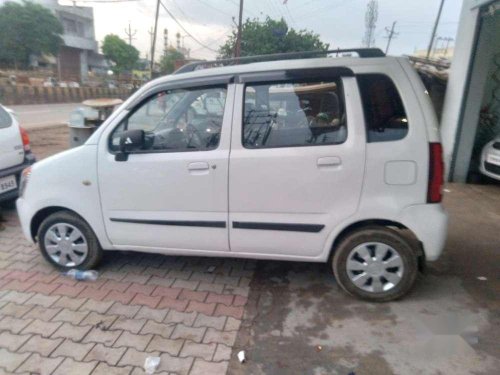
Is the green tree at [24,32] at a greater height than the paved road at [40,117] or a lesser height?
greater

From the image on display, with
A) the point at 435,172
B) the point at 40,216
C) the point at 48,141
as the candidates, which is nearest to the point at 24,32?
the point at 48,141

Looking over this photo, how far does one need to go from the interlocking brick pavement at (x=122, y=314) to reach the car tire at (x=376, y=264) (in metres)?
0.90

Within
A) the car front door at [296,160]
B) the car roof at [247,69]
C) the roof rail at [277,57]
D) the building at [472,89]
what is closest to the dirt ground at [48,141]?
the car roof at [247,69]

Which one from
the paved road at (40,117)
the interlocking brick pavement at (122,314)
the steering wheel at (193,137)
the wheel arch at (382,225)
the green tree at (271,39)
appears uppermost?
the green tree at (271,39)

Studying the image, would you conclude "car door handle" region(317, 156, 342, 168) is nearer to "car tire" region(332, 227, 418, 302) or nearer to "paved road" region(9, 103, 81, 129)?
"car tire" region(332, 227, 418, 302)

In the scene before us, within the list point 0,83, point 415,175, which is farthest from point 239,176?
point 0,83

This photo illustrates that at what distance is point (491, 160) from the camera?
254 inches

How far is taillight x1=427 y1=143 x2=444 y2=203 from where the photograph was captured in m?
2.70

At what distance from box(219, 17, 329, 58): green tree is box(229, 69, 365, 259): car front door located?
2098 cm

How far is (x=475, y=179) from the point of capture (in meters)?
7.00

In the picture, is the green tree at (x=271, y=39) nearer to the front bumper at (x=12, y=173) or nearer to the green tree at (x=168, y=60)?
the front bumper at (x=12, y=173)

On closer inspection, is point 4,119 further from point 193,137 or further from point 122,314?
point 122,314

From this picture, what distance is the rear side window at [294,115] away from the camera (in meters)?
2.83

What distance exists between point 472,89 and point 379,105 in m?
4.71
